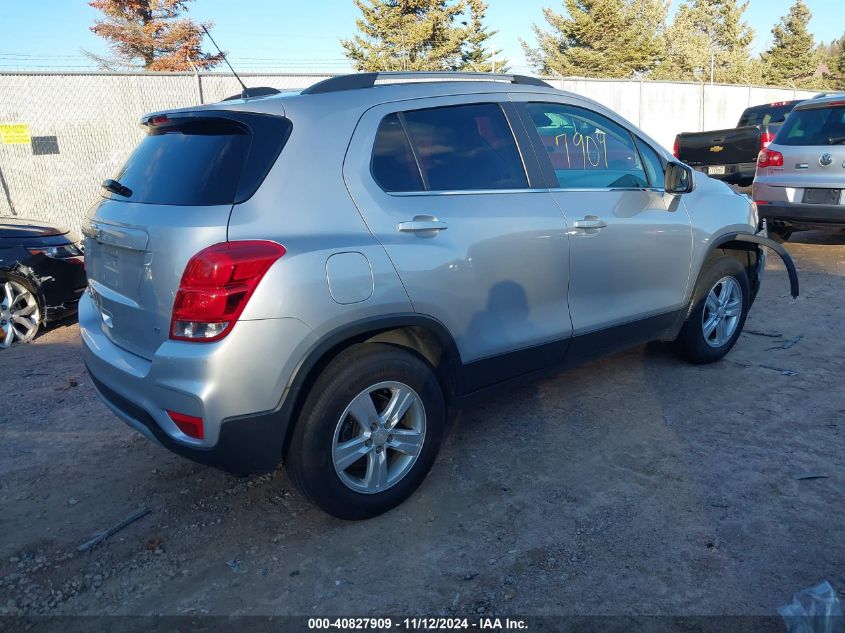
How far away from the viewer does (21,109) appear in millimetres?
10883

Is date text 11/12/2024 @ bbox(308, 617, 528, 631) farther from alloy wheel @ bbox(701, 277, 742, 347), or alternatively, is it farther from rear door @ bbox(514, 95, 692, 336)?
alloy wheel @ bbox(701, 277, 742, 347)

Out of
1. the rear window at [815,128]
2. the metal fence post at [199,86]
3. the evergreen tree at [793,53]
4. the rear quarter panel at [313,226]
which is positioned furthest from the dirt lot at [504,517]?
the evergreen tree at [793,53]

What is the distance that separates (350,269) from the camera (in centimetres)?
280

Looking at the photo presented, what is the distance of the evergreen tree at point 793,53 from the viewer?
52.9 meters

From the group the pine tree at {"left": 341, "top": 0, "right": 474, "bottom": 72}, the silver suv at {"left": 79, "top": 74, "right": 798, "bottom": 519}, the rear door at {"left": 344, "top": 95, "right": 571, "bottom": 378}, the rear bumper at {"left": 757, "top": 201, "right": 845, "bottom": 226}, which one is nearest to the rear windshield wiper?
the silver suv at {"left": 79, "top": 74, "right": 798, "bottom": 519}

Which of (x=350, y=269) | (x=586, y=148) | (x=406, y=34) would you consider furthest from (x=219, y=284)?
(x=406, y=34)

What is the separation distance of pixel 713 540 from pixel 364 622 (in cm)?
148

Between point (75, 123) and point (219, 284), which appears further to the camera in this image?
point (75, 123)

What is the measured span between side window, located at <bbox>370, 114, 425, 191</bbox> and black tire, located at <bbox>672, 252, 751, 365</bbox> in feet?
7.77

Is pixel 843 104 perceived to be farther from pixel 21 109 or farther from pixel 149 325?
pixel 21 109

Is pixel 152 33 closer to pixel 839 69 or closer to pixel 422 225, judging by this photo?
pixel 422 225

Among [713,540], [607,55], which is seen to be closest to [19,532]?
[713,540]

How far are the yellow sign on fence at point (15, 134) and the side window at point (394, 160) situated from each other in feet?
32.7

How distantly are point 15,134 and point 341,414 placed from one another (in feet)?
34.2
